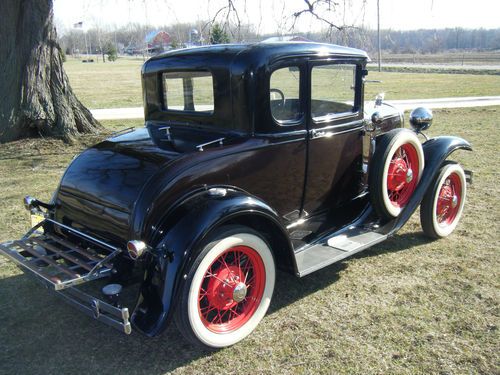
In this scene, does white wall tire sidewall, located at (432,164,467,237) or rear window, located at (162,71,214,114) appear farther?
white wall tire sidewall, located at (432,164,467,237)

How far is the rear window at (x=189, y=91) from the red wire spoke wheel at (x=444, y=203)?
223cm

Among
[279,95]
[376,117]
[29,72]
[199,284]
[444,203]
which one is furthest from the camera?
[29,72]

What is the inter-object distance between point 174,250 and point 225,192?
1.66ft

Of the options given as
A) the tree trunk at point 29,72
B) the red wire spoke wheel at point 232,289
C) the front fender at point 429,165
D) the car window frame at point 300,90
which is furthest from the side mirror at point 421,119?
the tree trunk at point 29,72

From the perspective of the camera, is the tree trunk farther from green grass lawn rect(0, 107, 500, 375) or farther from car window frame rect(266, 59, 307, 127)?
car window frame rect(266, 59, 307, 127)

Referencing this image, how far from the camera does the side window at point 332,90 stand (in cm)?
347

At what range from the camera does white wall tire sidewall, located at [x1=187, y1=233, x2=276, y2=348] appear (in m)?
2.58

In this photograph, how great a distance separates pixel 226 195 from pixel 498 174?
16.9 ft

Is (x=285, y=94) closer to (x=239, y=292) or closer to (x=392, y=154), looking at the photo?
(x=392, y=154)

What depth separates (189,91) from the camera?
11.6 ft

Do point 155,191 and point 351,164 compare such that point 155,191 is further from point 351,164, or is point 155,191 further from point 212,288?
point 351,164

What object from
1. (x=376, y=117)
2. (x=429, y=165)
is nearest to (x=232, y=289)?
(x=376, y=117)

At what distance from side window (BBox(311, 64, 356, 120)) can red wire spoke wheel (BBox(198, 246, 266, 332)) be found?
4.07ft

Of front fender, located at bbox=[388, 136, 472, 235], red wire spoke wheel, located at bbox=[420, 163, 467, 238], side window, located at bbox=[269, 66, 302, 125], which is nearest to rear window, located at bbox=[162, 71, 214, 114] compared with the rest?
side window, located at bbox=[269, 66, 302, 125]
